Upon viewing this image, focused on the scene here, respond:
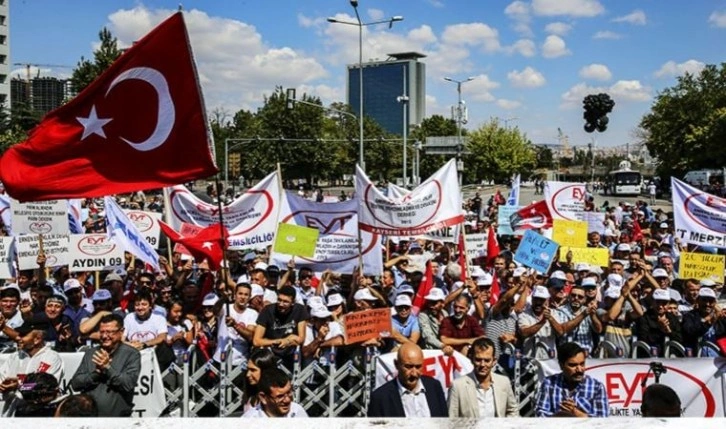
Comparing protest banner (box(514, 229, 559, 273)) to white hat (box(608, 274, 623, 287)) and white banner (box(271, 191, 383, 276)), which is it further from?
white banner (box(271, 191, 383, 276))

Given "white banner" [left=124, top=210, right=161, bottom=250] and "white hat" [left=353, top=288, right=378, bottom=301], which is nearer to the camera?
"white hat" [left=353, top=288, right=378, bottom=301]

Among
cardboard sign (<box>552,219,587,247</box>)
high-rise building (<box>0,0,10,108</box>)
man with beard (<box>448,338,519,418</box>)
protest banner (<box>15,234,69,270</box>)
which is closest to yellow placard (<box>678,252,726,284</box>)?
cardboard sign (<box>552,219,587,247</box>)

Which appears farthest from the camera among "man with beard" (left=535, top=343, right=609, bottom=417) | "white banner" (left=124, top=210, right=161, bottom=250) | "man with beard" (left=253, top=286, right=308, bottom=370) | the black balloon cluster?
the black balloon cluster

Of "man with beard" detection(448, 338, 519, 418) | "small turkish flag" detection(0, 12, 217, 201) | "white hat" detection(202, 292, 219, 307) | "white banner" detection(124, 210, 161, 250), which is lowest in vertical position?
"man with beard" detection(448, 338, 519, 418)

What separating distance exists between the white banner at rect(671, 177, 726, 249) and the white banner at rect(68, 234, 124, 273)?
8.66 m

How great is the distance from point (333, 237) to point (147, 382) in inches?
177

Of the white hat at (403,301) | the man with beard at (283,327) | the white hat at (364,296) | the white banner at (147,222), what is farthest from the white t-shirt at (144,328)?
the white banner at (147,222)

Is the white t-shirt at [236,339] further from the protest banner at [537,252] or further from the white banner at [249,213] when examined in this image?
the protest banner at [537,252]

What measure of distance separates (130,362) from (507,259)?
740 cm

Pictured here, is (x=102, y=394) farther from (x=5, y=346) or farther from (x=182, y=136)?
(x=5, y=346)

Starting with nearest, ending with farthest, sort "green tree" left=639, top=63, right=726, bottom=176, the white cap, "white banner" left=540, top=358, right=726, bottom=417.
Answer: "white banner" left=540, top=358, right=726, bottom=417
the white cap
"green tree" left=639, top=63, right=726, bottom=176

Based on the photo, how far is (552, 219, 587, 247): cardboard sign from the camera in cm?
1230

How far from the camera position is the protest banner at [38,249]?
33.8 feet

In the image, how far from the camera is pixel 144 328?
786cm
